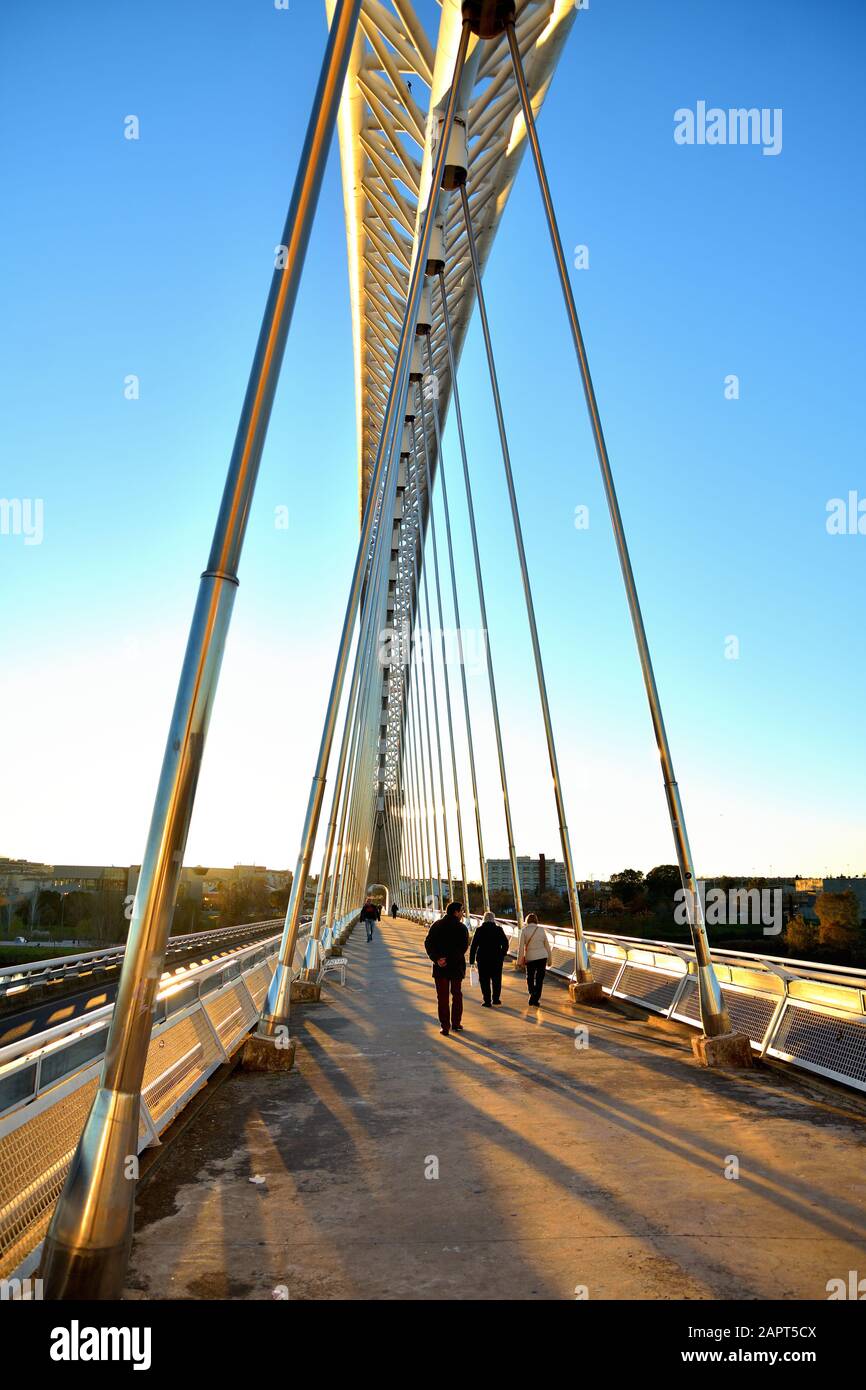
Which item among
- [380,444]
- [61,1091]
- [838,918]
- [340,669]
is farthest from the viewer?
[838,918]

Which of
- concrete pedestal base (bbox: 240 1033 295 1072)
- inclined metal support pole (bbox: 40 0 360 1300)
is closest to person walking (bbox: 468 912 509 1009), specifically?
concrete pedestal base (bbox: 240 1033 295 1072)

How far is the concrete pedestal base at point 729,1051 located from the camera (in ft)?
26.5

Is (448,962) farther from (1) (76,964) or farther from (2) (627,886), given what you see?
(2) (627,886)

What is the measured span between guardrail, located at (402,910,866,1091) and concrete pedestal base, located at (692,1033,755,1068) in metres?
0.31

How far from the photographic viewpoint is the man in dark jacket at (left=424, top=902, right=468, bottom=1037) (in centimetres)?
1010

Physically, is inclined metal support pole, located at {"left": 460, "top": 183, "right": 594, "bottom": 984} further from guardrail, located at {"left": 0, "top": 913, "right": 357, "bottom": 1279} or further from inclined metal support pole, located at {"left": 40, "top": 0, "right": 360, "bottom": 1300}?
inclined metal support pole, located at {"left": 40, "top": 0, "right": 360, "bottom": 1300}

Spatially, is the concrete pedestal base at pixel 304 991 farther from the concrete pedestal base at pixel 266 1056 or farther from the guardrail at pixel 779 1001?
the concrete pedestal base at pixel 266 1056

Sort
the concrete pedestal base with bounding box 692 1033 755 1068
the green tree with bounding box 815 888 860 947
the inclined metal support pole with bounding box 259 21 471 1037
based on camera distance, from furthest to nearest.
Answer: the green tree with bounding box 815 888 860 947 → the inclined metal support pole with bounding box 259 21 471 1037 → the concrete pedestal base with bounding box 692 1033 755 1068

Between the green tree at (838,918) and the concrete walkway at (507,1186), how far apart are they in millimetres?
74430

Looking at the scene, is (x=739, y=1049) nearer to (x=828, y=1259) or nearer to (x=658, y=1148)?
(x=658, y=1148)

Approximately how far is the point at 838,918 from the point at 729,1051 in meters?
78.3

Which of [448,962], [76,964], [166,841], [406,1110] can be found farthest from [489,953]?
[76,964]

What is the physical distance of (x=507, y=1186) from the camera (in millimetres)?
4789

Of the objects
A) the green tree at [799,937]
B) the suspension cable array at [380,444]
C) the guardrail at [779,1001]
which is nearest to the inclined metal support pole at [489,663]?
the suspension cable array at [380,444]
